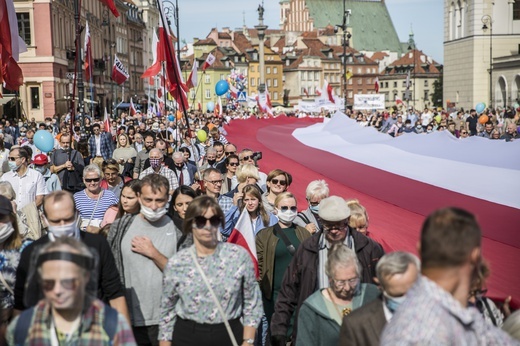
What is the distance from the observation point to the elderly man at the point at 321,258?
630 centimetres

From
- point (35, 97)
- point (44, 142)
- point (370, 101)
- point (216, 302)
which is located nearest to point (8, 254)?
point (216, 302)

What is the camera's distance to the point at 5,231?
226 inches

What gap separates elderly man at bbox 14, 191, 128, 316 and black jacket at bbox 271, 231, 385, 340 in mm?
1340

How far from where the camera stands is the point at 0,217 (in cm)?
577

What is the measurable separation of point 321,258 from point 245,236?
60.8 inches

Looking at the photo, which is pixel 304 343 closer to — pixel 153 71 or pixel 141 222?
pixel 141 222

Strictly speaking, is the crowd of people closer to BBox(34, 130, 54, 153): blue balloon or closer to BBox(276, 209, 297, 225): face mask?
BBox(276, 209, 297, 225): face mask

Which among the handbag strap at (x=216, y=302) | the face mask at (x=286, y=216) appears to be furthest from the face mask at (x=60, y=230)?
the face mask at (x=286, y=216)

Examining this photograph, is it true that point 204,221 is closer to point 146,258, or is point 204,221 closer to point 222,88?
point 146,258

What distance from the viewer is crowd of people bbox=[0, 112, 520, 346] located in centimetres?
336

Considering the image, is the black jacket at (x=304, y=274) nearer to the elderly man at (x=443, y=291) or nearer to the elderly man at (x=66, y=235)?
the elderly man at (x=66, y=235)

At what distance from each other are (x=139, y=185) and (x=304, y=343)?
5.74 feet

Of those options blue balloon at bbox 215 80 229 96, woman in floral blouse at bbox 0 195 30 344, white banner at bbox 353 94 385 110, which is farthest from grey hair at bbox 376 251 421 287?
white banner at bbox 353 94 385 110

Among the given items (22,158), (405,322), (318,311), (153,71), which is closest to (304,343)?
(318,311)
